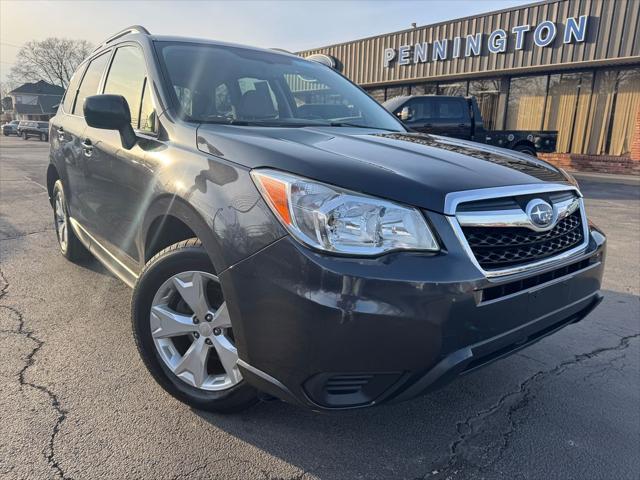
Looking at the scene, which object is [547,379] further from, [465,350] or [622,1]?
[622,1]

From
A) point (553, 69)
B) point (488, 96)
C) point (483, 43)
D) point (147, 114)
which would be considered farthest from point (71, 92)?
point (488, 96)

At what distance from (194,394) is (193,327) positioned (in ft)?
1.10

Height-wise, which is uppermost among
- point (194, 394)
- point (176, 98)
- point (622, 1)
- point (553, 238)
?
point (622, 1)

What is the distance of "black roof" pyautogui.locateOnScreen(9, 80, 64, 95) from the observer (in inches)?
2975

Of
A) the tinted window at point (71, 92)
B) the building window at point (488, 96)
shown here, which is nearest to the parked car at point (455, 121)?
the building window at point (488, 96)

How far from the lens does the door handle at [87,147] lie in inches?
124

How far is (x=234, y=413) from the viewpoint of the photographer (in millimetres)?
2195

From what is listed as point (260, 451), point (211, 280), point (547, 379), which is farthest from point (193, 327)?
point (547, 379)

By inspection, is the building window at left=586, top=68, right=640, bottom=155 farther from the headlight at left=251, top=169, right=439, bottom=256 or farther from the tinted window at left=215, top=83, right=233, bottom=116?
the headlight at left=251, top=169, right=439, bottom=256

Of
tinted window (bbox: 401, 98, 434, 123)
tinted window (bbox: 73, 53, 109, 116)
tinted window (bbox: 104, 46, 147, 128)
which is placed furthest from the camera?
tinted window (bbox: 401, 98, 434, 123)

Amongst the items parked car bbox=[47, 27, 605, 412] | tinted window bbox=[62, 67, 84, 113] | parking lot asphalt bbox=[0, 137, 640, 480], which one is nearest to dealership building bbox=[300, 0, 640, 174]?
tinted window bbox=[62, 67, 84, 113]

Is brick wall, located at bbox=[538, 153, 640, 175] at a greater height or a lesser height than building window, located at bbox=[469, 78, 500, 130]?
lesser

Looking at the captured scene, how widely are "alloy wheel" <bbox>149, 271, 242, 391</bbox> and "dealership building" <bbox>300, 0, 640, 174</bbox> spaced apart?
1574cm

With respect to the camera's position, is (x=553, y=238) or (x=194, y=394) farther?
(x=194, y=394)
